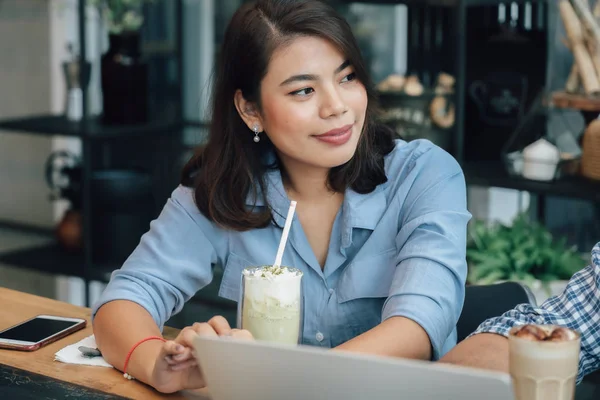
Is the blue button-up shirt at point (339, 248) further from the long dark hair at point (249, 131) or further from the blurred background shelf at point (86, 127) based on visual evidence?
the blurred background shelf at point (86, 127)

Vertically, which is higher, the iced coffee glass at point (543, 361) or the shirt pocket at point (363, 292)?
the iced coffee glass at point (543, 361)

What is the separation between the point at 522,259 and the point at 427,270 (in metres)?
1.33

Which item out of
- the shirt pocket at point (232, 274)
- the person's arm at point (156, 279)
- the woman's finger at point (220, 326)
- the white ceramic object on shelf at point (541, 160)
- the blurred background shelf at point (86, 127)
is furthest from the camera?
the blurred background shelf at point (86, 127)

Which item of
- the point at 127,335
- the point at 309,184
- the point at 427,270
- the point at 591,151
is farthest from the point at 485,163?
the point at 127,335

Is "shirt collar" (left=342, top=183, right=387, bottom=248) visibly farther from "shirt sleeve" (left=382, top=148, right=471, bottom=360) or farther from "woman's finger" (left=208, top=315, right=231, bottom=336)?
"woman's finger" (left=208, top=315, right=231, bottom=336)

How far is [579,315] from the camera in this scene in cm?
156

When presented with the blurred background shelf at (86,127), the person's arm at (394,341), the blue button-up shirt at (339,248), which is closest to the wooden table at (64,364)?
the blue button-up shirt at (339,248)

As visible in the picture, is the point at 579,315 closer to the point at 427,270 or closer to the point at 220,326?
the point at 427,270

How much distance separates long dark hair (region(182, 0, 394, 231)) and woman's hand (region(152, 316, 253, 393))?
18.1 inches

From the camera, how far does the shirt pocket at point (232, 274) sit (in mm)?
1906

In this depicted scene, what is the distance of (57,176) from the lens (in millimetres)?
4109

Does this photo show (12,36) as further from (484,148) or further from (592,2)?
(592,2)

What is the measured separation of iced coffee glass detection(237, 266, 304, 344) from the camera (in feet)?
4.71

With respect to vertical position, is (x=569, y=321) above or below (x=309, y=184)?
below
